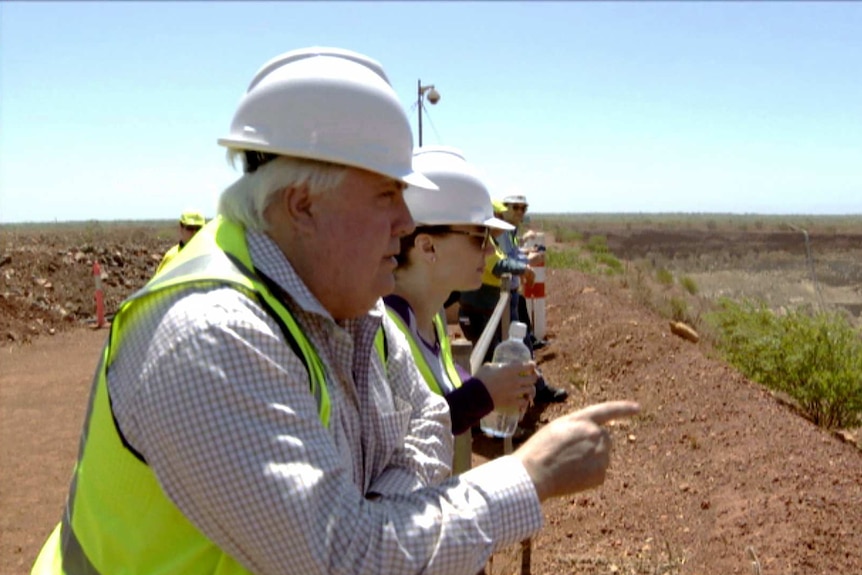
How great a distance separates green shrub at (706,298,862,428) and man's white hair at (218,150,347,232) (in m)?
8.22

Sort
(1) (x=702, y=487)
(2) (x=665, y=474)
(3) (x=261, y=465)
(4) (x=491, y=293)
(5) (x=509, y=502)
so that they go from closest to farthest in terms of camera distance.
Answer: (3) (x=261, y=465) < (5) (x=509, y=502) < (1) (x=702, y=487) < (2) (x=665, y=474) < (4) (x=491, y=293)

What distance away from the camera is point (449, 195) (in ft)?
10.6

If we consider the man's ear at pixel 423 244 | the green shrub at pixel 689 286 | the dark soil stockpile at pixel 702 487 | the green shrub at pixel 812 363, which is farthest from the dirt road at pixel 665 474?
the green shrub at pixel 689 286

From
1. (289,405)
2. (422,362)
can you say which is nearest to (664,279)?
(422,362)

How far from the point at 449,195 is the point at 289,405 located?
6.46ft

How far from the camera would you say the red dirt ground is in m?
4.86

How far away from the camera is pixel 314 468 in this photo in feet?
4.31

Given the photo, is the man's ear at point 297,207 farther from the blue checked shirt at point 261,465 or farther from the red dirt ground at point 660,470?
the red dirt ground at point 660,470

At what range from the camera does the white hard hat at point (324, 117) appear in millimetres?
1592

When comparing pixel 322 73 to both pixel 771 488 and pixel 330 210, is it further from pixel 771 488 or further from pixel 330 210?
pixel 771 488

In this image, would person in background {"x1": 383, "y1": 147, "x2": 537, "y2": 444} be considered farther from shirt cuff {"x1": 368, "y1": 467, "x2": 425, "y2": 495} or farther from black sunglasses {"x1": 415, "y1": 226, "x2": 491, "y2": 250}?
shirt cuff {"x1": 368, "y1": 467, "x2": 425, "y2": 495}

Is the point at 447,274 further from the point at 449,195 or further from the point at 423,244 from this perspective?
the point at 449,195

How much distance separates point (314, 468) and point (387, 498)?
20cm

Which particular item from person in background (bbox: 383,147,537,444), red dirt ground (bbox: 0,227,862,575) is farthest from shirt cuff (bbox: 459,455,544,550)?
red dirt ground (bbox: 0,227,862,575)
